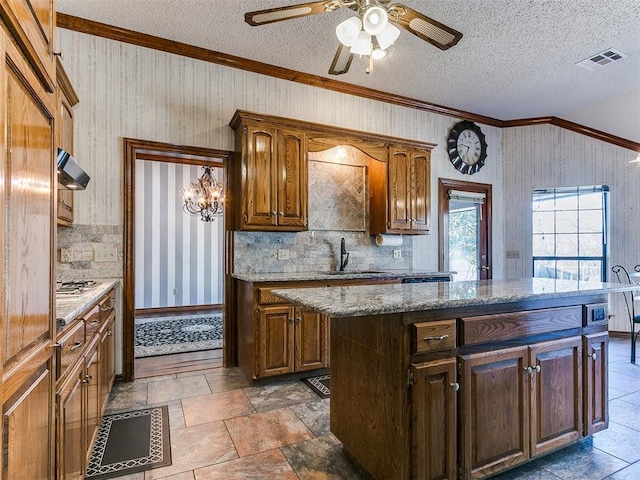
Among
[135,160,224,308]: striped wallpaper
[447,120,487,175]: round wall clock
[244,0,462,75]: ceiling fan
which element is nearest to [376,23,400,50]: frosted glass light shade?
[244,0,462,75]: ceiling fan

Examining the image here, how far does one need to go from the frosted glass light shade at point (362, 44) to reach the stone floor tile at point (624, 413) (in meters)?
3.00

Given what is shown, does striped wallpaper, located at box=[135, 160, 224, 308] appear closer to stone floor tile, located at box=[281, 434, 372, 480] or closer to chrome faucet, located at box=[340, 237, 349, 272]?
chrome faucet, located at box=[340, 237, 349, 272]

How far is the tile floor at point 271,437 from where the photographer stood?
6.27 ft

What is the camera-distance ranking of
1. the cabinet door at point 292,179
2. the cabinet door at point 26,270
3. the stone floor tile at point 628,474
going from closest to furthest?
the cabinet door at point 26,270 < the stone floor tile at point 628,474 < the cabinet door at point 292,179

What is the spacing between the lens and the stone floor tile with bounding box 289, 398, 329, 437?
238 cm

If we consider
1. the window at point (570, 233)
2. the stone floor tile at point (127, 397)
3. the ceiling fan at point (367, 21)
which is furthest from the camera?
the window at point (570, 233)

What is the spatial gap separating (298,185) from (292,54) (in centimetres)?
130

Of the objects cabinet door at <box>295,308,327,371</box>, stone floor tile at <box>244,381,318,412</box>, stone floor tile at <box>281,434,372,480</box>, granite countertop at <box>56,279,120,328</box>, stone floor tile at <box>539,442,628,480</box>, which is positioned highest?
granite countertop at <box>56,279,120,328</box>

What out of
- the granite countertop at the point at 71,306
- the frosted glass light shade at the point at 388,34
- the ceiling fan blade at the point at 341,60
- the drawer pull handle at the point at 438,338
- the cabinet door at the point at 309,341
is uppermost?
the ceiling fan blade at the point at 341,60

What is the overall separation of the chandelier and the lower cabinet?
144 inches

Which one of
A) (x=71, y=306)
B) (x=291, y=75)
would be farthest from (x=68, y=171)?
(x=291, y=75)

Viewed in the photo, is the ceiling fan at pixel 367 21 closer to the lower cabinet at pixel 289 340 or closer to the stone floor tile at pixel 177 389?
the lower cabinet at pixel 289 340

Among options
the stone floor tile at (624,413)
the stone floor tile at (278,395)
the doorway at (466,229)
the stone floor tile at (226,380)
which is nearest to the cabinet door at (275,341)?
the stone floor tile at (278,395)

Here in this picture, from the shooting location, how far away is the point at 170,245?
21.8 ft
